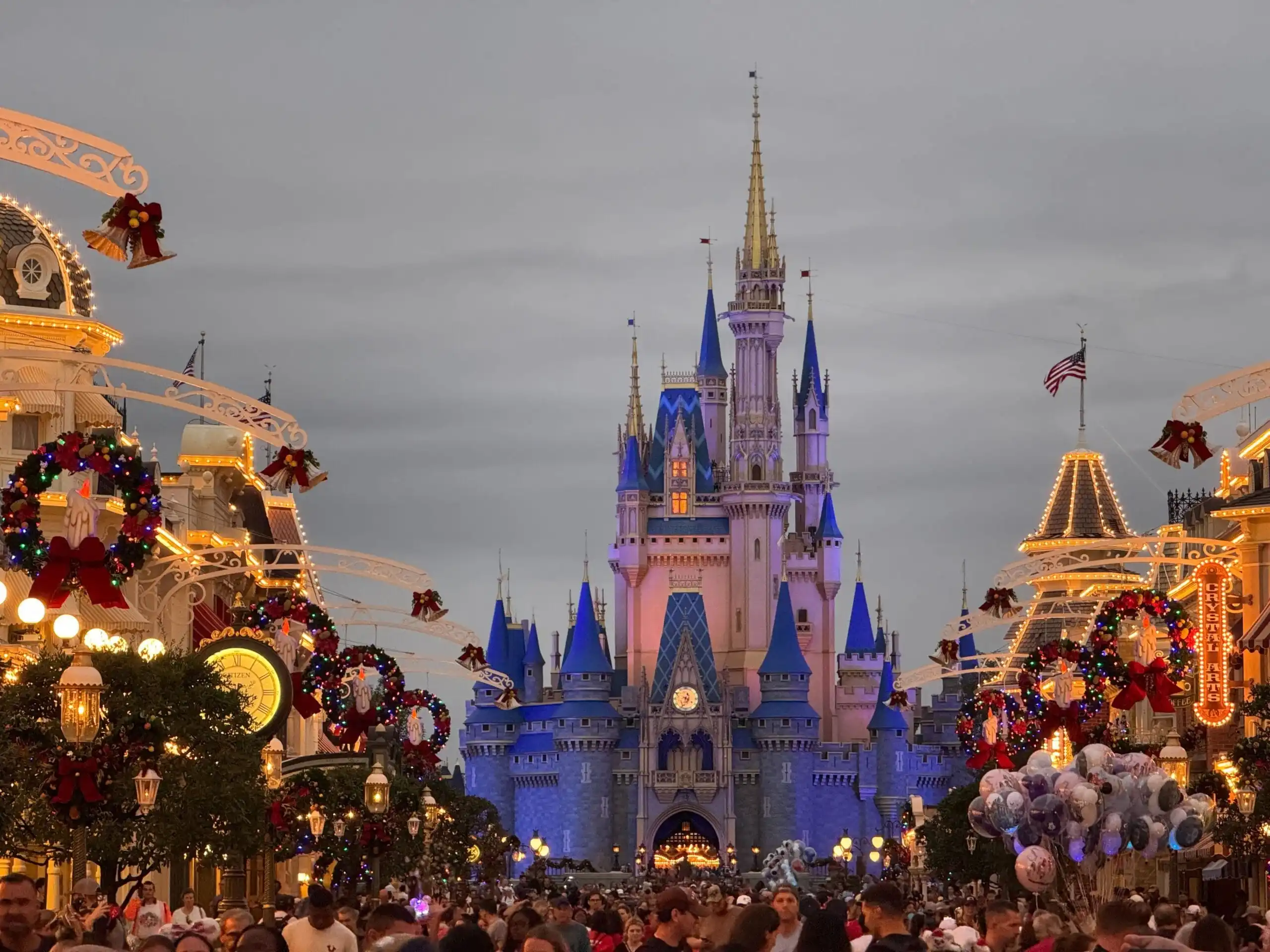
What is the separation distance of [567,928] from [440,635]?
1077 inches

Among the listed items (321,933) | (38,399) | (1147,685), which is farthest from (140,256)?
(38,399)

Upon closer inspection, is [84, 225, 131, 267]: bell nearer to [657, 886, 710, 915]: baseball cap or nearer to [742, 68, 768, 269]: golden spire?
[657, 886, 710, 915]: baseball cap

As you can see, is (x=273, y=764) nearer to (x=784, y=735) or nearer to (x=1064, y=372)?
(x=1064, y=372)

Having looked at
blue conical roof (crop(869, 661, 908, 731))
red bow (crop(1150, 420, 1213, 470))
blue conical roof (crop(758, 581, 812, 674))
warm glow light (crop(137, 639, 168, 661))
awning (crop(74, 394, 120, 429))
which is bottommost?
warm glow light (crop(137, 639, 168, 661))

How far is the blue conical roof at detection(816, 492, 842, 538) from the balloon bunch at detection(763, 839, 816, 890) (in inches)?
1004

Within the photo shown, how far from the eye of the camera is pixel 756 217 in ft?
579

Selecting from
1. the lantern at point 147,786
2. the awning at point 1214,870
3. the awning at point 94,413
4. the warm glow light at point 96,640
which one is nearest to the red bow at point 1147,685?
the awning at point 1214,870

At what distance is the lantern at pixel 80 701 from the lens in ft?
79.9

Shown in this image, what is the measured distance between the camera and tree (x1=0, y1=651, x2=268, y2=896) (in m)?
29.9

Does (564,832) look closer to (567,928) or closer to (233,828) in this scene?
(233,828)

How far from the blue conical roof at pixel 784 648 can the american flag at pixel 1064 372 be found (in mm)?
107565

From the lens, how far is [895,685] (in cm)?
5175

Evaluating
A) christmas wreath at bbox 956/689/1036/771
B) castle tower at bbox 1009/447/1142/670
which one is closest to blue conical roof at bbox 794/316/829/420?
castle tower at bbox 1009/447/1142/670

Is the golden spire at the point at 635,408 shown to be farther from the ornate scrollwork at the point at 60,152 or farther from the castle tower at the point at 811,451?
the ornate scrollwork at the point at 60,152
